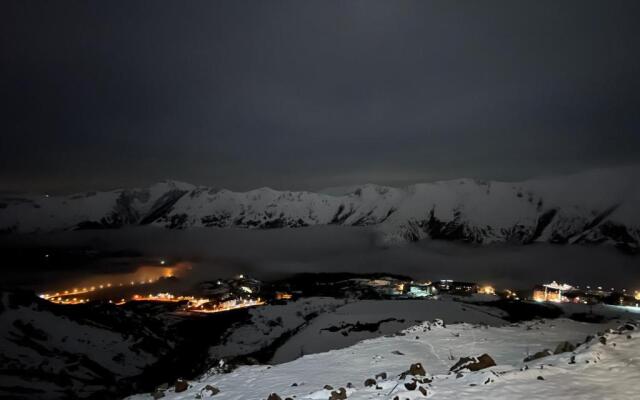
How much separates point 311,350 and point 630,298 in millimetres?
101150

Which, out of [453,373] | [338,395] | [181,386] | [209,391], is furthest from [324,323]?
[338,395]

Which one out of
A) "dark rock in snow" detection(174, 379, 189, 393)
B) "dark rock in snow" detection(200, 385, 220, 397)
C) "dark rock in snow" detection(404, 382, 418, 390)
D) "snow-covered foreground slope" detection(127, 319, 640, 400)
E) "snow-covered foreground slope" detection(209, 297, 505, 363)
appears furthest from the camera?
"snow-covered foreground slope" detection(209, 297, 505, 363)

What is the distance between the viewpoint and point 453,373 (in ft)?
50.8

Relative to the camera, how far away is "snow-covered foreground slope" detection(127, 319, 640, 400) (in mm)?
12961

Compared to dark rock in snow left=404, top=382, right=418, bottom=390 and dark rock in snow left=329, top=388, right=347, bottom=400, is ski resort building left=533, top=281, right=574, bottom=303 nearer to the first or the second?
dark rock in snow left=404, top=382, right=418, bottom=390

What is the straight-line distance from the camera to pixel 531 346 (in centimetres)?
2372

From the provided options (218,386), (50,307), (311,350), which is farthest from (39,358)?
(218,386)

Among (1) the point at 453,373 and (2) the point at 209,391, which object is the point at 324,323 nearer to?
(2) the point at 209,391

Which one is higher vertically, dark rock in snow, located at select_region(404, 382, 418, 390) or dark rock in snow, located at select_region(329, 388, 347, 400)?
dark rock in snow, located at select_region(404, 382, 418, 390)

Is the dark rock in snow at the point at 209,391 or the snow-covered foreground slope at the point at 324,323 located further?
the snow-covered foreground slope at the point at 324,323

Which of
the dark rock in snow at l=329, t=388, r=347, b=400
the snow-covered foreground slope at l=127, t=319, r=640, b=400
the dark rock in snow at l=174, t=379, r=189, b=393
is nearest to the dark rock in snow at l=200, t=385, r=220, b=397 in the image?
the snow-covered foreground slope at l=127, t=319, r=640, b=400

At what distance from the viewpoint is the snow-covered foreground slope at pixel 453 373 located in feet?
42.5

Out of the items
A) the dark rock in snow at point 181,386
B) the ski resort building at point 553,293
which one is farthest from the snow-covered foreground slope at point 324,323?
the dark rock in snow at point 181,386

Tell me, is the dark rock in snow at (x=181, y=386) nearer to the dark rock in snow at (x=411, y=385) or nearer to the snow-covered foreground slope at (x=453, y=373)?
the snow-covered foreground slope at (x=453, y=373)
